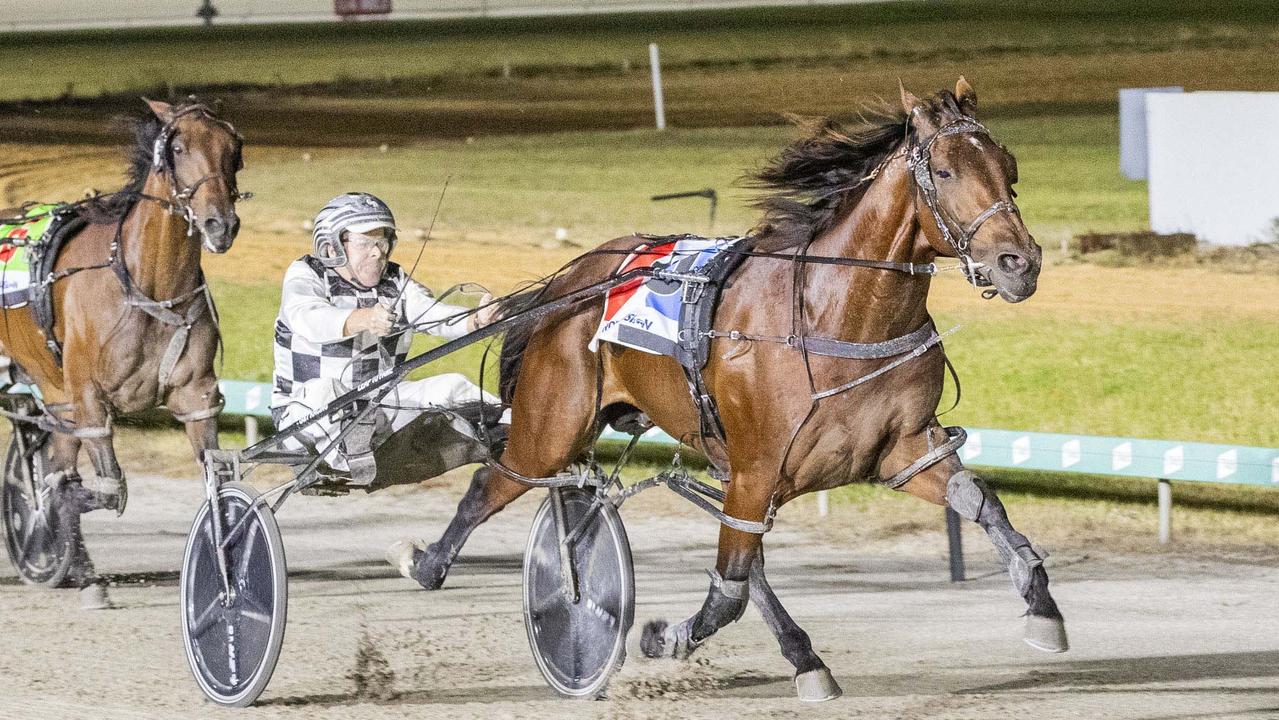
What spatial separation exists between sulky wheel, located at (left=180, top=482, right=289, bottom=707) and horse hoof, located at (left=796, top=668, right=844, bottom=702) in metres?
1.51

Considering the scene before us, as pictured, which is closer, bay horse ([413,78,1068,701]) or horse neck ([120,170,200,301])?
bay horse ([413,78,1068,701])

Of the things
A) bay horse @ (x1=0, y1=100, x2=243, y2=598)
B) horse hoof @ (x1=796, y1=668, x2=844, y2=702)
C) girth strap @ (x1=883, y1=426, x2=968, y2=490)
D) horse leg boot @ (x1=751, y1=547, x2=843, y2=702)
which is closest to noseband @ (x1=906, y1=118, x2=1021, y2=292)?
girth strap @ (x1=883, y1=426, x2=968, y2=490)

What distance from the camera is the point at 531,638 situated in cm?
523

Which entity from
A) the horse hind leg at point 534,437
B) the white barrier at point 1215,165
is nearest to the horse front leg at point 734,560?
the horse hind leg at point 534,437

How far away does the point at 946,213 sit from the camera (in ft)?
14.1

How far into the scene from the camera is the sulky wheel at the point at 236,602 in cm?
501

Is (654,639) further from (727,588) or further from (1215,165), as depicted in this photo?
(1215,165)

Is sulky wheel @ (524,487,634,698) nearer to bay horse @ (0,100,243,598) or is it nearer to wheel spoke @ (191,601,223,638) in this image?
wheel spoke @ (191,601,223,638)

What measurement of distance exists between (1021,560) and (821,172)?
121 centimetres

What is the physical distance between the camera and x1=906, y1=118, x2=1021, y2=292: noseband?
4.20 m

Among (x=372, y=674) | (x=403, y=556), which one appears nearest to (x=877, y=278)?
(x=403, y=556)

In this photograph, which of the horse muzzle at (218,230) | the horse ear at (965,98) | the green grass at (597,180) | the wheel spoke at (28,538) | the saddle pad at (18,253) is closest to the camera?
the horse ear at (965,98)

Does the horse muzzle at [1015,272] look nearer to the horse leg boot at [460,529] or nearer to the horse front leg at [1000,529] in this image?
the horse front leg at [1000,529]

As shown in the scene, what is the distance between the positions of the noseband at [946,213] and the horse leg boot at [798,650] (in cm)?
107
